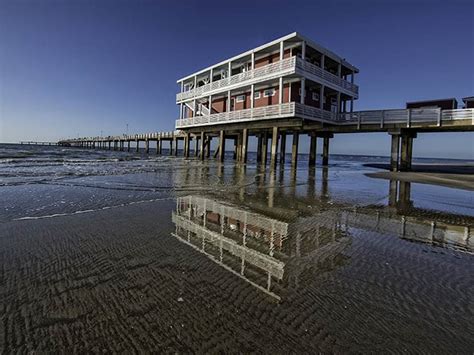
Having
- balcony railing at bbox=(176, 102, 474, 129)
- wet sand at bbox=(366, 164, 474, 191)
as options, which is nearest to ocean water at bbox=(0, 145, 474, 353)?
wet sand at bbox=(366, 164, 474, 191)

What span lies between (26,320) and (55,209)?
13.7ft

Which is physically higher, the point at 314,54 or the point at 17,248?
the point at 314,54

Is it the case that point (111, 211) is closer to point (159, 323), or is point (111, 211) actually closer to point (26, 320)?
point (26, 320)

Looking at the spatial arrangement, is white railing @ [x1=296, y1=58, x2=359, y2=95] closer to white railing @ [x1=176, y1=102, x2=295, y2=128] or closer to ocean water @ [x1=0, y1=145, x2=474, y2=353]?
white railing @ [x1=176, y1=102, x2=295, y2=128]

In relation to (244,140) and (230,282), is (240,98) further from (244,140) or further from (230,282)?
(230,282)

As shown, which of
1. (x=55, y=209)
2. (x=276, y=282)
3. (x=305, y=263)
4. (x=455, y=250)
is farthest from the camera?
(x=55, y=209)

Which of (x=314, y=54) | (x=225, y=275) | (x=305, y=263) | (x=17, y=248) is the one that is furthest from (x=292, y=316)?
(x=314, y=54)

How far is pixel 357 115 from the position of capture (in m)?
20.0

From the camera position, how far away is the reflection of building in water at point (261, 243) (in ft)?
9.68

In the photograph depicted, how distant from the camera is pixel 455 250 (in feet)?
12.5

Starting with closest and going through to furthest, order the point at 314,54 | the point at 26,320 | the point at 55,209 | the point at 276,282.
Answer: the point at 26,320 < the point at 276,282 < the point at 55,209 < the point at 314,54

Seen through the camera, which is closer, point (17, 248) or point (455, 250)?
point (17, 248)

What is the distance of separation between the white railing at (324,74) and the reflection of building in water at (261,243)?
15560 millimetres

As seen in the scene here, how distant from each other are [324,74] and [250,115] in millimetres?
6210
